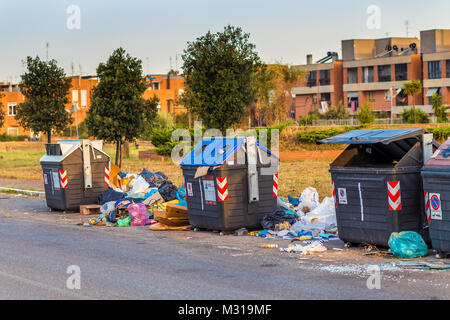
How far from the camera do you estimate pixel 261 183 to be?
13.1 m

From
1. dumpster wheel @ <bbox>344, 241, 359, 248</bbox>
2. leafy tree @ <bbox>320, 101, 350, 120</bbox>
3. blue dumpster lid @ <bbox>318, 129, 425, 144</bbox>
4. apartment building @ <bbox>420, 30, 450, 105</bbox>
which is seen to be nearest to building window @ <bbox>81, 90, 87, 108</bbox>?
leafy tree @ <bbox>320, 101, 350, 120</bbox>

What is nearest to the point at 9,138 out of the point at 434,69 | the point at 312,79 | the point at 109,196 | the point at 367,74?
the point at 312,79

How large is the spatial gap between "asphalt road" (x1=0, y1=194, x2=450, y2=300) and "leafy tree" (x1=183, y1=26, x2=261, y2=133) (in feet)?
48.3

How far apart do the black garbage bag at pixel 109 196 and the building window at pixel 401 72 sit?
66169mm

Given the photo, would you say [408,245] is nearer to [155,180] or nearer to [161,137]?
[155,180]

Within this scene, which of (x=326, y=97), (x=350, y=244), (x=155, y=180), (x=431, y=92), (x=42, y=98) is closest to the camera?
(x=350, y=244)

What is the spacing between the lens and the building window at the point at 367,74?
82.9 meters

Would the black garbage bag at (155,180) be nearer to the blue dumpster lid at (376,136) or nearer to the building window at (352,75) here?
the blue dumpster lid at (376,136)

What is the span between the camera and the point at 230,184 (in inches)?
496

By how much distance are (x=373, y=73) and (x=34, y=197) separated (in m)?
65.7

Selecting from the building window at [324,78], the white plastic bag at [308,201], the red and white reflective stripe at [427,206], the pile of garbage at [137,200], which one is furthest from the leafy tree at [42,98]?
the building window at [324,78]

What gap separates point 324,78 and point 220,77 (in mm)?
63565
